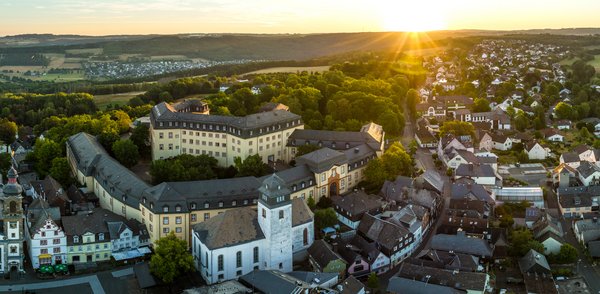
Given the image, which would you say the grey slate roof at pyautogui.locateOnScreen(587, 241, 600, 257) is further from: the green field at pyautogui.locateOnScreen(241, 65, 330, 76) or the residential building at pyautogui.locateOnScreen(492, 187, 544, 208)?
the green field at pyautogui.locateOnScreen(241, 65, 330, 76)

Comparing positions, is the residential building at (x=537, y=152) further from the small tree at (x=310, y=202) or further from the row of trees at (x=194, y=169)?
the row of trees at (x=194, y=169)

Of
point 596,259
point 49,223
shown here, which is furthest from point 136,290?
point 596,259

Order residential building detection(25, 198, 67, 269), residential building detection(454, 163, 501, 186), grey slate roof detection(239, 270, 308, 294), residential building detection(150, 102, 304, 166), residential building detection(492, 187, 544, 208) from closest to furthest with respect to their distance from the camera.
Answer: grey slate roof detection(239, 270, 308, 294) → residential building detection(25, 198, 67, 269) → residential building detection(492, 187, 544, 208) → residential building detection(454, 163, 501, 186) → residential building detection(150, 102, 304, 166)

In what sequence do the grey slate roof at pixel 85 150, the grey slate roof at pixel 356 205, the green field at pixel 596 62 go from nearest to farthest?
the grey slate roof at pixel 356 205
the grey slate roof at pixel 85 150
the green field at pixel 596 62

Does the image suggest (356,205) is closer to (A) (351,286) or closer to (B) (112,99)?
(A) (351,286)

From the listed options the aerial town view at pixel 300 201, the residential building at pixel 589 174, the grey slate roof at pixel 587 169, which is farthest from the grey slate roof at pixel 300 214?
the grey slate roof at pixel 587 169

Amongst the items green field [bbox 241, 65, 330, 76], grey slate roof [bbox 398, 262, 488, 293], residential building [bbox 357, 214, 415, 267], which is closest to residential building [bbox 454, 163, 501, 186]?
residential building [bbox 357, 214, 415, 267]
